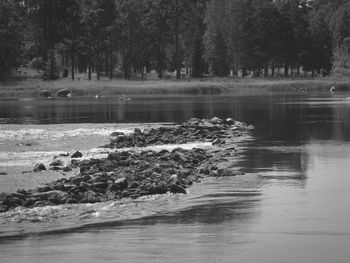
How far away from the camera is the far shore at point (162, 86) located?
118000mm

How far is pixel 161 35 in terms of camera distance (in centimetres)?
13738

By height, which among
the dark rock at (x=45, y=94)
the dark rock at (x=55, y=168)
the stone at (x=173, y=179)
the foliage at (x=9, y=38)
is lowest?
the dark rock at (x=45, y=94)

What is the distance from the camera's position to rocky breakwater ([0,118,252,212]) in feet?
66.7

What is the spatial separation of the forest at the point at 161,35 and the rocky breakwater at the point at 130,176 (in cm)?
9331

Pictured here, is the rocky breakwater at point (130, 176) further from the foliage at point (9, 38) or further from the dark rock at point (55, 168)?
the foliage at point (9, 38)

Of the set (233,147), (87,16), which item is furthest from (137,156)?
(87,16)

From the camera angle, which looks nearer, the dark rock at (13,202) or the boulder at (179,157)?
the dark rock at (13,202)

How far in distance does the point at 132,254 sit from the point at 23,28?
403ft

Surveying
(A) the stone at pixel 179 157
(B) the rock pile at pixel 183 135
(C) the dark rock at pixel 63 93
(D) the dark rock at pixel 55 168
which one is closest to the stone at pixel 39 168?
(D) the dark rock at pixel 55 168

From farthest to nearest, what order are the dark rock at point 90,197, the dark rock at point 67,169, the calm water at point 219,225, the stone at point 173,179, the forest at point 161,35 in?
1. the forest at point 161,35
2. the dark rock at point 67,169
3. the stone at point 173,179
4. the dark rock at point 90,197
5. the calm water at point 219,225

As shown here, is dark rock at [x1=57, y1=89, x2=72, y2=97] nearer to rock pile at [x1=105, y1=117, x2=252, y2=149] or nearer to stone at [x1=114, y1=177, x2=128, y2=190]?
rock pile at [x1=105, y1=117, x2=252, y2=149]

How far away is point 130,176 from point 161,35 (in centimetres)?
11516

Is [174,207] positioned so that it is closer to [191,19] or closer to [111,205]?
[111,205]

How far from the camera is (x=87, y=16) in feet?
421
